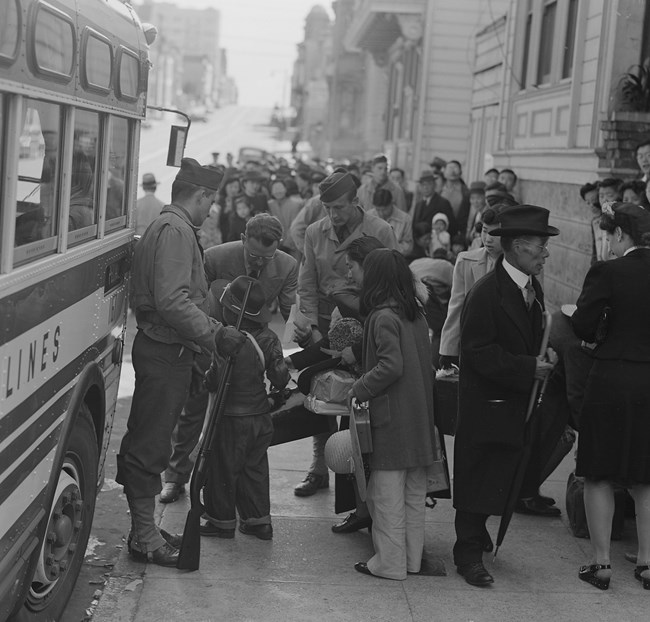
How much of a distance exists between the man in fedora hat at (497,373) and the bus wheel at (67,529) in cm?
179

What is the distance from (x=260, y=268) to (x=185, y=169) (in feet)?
3.05

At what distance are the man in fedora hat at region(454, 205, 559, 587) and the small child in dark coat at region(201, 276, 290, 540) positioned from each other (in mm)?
1057

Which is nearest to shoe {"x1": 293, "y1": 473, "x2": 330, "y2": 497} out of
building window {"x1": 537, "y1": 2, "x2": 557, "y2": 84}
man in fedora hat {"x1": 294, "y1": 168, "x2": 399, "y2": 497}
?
man in fedora hat {"x1": 294, "y1": 168, "x2": 399, "y2": 497}

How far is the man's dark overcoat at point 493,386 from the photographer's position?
5.20 m

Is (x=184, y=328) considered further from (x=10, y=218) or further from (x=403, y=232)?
(x=403, y=232)

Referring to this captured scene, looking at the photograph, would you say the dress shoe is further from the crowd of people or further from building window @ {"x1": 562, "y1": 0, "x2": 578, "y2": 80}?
building window @ {"x1": 562, "y1": 0, "x2": 578, "y2": 80}

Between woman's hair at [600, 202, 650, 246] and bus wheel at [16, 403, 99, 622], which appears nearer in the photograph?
bus wheel at [16, 403, 99, 622]

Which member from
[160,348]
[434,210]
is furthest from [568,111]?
[160,348]

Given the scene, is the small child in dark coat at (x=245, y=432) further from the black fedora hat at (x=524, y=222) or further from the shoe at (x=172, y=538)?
the black fedora hat at (x=524, y=222)

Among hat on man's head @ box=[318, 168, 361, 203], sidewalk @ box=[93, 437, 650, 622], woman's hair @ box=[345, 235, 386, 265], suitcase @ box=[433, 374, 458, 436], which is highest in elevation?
hat on man's head @ box=[318, 168, 361, 203]

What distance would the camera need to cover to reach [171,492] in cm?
648

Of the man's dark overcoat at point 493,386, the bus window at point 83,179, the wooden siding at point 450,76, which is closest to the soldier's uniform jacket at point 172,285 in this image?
the bus window at point 83,179

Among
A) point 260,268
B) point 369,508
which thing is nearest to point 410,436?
point 369,508

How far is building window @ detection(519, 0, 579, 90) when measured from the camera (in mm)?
13453
